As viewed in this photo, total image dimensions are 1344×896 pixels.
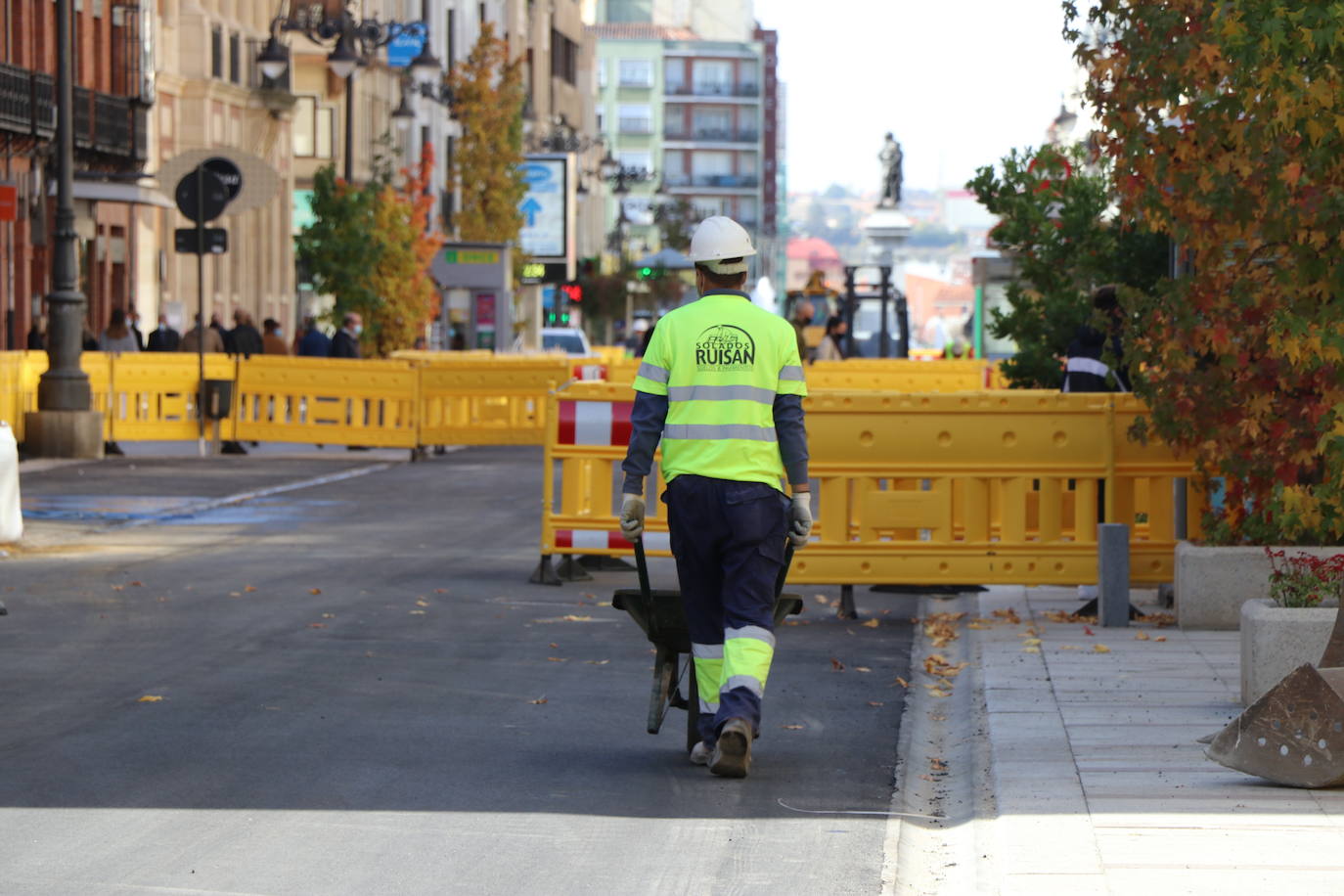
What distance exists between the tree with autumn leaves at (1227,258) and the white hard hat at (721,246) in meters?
2.76

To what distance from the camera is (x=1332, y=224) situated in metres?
10.9

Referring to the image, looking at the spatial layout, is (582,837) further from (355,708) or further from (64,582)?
(64,582)

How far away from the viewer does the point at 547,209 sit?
241 feet

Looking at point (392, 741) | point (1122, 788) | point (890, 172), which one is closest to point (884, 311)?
point (392, 741)

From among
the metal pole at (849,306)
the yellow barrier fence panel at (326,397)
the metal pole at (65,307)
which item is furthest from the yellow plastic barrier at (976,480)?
the metal pole at (849,306)

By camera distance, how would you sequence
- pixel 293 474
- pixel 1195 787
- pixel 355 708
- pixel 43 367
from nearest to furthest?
pixel 1195 787 < pixel 355 708 < pixel 293 474 < pixel 43 367

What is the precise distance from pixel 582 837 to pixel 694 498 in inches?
58.1

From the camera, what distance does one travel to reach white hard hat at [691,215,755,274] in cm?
912

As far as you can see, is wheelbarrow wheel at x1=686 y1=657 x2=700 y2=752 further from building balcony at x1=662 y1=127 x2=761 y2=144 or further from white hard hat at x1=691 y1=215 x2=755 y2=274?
building balcony at x1=662 y1=127 x2=761 y2=144

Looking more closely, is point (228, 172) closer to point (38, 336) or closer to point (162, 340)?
point (162, 340)

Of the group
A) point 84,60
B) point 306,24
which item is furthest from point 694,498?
point 306,24

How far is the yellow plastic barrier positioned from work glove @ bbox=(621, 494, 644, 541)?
5.77 meters

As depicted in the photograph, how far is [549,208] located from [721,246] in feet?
212

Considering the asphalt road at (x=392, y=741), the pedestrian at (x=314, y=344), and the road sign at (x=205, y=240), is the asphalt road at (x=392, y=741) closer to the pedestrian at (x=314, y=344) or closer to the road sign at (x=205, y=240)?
the road sign at (x=205, y=240)
